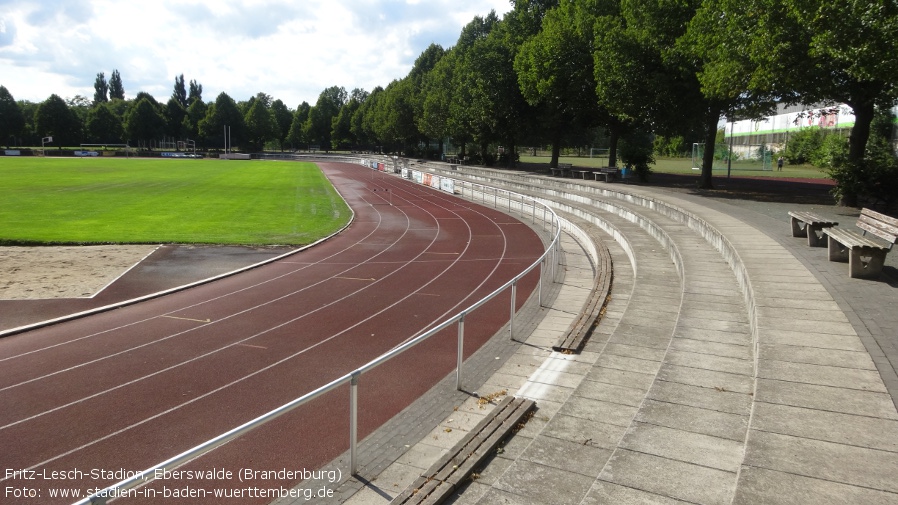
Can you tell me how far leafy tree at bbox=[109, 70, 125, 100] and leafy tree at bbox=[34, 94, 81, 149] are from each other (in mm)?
74314

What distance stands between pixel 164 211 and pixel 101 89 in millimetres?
188451

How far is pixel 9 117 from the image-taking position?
385 ft

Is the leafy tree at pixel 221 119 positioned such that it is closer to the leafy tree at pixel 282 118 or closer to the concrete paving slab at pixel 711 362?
the leafy tree at pixel 282 118

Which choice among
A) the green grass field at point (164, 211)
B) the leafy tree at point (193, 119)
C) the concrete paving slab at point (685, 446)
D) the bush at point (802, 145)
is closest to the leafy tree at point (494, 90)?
the green grass field at point (164, 211)

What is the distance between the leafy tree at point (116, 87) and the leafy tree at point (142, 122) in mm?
75314

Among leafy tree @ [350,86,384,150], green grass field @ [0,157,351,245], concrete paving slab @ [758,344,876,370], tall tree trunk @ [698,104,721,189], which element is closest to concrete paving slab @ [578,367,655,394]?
concrete paving slab @ [758,344,876,370]

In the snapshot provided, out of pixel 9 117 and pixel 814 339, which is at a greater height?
pixel 9 117

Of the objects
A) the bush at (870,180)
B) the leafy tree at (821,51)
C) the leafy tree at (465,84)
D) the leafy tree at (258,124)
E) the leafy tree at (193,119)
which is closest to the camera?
the leafy tree at (821,51)

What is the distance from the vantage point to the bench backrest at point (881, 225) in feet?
36.1

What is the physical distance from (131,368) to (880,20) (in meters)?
19.8

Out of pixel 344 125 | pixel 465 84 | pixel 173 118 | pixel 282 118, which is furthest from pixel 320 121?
pixel 465 84

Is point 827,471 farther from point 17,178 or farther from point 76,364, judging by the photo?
point 17,178

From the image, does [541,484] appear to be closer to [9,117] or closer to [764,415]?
[764,415]

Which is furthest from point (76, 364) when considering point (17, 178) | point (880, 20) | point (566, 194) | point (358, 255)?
point (17, 178)
